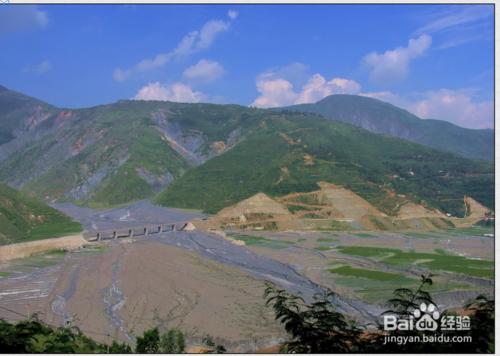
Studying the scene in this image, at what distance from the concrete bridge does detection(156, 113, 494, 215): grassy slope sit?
1656cm

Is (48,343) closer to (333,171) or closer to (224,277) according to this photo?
(224,277)

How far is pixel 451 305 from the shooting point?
122 ft

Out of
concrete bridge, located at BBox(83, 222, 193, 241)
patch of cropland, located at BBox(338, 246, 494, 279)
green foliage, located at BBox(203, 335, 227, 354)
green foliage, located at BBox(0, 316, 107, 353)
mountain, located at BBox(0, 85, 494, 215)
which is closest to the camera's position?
green foliage, located at BBox(0, 316, 107, 353)

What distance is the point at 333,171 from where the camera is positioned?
341 feet

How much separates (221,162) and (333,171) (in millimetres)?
31306

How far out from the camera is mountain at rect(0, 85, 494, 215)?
102 m

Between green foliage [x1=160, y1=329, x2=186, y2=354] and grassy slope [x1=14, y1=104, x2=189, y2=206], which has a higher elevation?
grassy slope [x1=14, y1=104, x2=189, y2=206]

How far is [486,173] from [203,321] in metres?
94.3

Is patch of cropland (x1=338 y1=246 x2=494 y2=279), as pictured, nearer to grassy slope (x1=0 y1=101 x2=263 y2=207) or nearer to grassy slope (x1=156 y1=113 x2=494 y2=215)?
grassy slope (x1=156 y1=113 x2=494 y2=215)

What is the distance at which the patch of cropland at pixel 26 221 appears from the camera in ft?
218

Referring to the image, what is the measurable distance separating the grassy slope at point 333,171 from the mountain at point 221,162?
0.26 meters

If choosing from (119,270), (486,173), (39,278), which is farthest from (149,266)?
(486,173)

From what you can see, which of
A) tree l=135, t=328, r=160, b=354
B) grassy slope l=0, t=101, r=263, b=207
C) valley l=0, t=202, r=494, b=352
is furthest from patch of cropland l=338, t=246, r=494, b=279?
grassy slope l=0, t=101, r=263, b=207

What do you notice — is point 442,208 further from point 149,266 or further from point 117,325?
point 117,325
